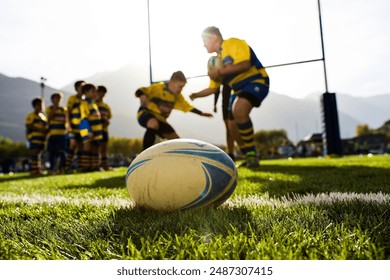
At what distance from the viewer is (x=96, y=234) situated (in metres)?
1.46

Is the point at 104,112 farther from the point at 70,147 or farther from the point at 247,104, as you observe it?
the point at 247,104

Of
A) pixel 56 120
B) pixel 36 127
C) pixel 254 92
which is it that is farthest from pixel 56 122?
pixel 254 92

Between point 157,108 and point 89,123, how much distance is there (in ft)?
8.27

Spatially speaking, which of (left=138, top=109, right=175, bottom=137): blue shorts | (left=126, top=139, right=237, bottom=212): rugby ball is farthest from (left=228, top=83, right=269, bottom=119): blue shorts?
(left=126, top=139, right=237, bottom=212): rugby ball

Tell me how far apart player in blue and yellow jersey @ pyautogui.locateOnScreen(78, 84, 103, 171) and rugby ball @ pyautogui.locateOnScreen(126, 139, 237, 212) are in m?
6.21

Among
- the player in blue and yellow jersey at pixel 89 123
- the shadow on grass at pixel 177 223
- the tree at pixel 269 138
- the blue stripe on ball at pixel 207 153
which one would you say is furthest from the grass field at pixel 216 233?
the tree at pixel 269 138

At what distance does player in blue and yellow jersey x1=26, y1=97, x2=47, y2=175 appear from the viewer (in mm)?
9562

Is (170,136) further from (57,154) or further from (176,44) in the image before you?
(57,154)

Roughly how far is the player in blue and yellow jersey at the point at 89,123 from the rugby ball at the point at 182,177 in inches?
244

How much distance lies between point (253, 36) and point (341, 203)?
285 centimetres

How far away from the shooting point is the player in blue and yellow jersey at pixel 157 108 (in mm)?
6152

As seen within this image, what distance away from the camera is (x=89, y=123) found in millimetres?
7969

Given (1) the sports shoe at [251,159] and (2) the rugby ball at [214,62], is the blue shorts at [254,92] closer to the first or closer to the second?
(2) the rugby ball at [214,62]
